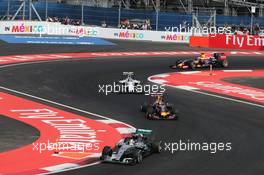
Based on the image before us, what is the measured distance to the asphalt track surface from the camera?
1561 centimetres

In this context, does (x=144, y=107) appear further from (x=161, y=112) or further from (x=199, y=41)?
(x=199, y=41)

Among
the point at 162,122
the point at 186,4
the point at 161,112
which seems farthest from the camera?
the point at 186,4

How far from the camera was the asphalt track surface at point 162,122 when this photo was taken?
15609 millimetres

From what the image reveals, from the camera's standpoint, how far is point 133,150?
16.0m

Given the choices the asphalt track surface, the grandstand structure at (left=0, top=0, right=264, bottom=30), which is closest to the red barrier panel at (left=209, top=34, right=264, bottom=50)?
the grandstand structure at (left=0, top=0, right=264, bottom=30)

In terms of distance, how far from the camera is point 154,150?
17.1 meters

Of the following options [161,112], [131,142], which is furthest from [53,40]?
[131,142]

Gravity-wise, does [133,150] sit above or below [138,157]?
above

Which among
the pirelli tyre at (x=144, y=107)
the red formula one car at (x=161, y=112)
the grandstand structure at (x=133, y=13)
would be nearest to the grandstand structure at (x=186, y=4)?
the grandstand structure at (x=133, y=13)

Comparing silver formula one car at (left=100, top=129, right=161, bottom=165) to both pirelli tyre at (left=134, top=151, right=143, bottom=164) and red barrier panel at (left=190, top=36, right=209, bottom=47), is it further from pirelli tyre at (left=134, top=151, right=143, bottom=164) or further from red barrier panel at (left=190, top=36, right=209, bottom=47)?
red barrier panel at (left=190, top=36, right=209, bottom=47)

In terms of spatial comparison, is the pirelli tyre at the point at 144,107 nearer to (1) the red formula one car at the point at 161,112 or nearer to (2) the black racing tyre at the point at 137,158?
(1) the red formula one car at the point at 161,112

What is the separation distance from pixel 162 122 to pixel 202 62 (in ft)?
60.2

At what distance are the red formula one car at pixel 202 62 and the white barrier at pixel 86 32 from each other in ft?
53.1

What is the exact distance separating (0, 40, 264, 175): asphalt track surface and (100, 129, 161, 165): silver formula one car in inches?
10.2
